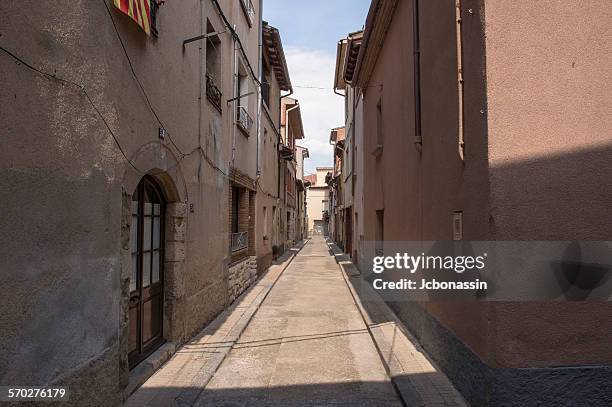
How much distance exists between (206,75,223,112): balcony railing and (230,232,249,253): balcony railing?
310cm

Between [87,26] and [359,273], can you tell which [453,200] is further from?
[359,273]

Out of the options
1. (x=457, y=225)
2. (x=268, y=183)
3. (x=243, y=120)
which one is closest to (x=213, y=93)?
(x=243, y=120)

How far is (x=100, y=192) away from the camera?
366 cm

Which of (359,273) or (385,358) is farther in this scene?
(359,273)

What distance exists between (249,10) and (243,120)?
3.06 meters

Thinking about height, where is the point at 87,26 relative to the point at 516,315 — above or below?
above

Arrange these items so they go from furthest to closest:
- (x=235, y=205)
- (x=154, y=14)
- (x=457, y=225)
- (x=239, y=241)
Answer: (x=235, y=205) < (x=239, y=241) < (x=154, y=14) < (x=457, y=225)

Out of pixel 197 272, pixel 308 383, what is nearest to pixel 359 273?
pixel 197 272

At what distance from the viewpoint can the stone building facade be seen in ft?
9.10

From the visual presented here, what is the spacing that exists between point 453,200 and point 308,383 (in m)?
2.49

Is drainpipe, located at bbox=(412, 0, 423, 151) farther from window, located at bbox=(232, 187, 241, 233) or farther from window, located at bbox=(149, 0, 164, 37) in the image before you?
window, located at bbox=(232, 187, 241, 233)

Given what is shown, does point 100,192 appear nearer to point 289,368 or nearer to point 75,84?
point 75,84

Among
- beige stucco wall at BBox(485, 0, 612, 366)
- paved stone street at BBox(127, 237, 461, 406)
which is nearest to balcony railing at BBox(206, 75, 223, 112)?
paved stone street at BBox(127, 237, 461, 406)

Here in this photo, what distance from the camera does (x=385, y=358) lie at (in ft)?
18.3
